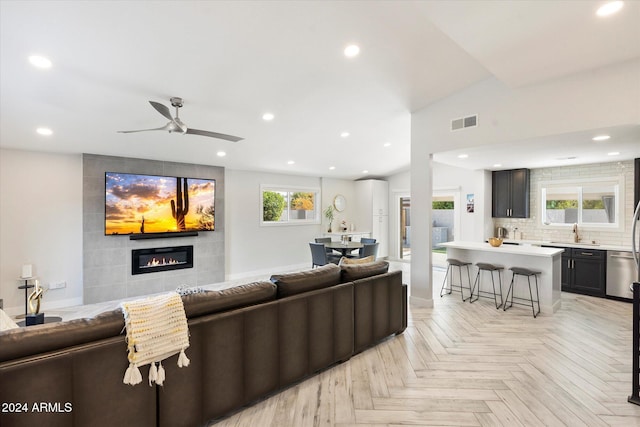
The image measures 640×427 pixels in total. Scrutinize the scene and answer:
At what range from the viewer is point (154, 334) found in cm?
190

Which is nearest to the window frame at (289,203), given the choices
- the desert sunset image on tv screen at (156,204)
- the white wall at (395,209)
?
the desert sunset image on tv screen at (156,204)

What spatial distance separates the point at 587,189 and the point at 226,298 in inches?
A: 282

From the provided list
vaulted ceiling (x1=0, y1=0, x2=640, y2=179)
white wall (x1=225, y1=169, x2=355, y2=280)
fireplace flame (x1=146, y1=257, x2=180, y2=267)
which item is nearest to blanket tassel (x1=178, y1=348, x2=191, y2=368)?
vaulted ceiling (x1=0, y1=0, x2=640, y2=179)

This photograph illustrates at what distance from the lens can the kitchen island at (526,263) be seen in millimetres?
4633

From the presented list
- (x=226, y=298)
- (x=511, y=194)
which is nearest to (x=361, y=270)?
(x=226, y=298)

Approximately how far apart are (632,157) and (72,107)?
27.7 feet

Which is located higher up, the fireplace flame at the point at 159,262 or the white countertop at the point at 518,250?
the white countertop at the point at 518,250

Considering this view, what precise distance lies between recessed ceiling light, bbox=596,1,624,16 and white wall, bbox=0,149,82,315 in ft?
23.1

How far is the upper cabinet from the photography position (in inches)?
263

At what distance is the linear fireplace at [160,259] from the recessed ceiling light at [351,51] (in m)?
4.98

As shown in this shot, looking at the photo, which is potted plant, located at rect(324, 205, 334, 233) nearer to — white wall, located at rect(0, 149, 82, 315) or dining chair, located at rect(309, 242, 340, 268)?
dining chair, located at rect(309, 242, 340, 268)

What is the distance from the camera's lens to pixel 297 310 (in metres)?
2.72

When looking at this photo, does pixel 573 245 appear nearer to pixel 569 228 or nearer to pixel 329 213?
pixel 569 228

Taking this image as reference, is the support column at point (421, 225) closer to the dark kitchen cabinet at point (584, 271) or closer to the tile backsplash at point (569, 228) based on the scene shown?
the dark kitchen cabinet at point (584, 271)
